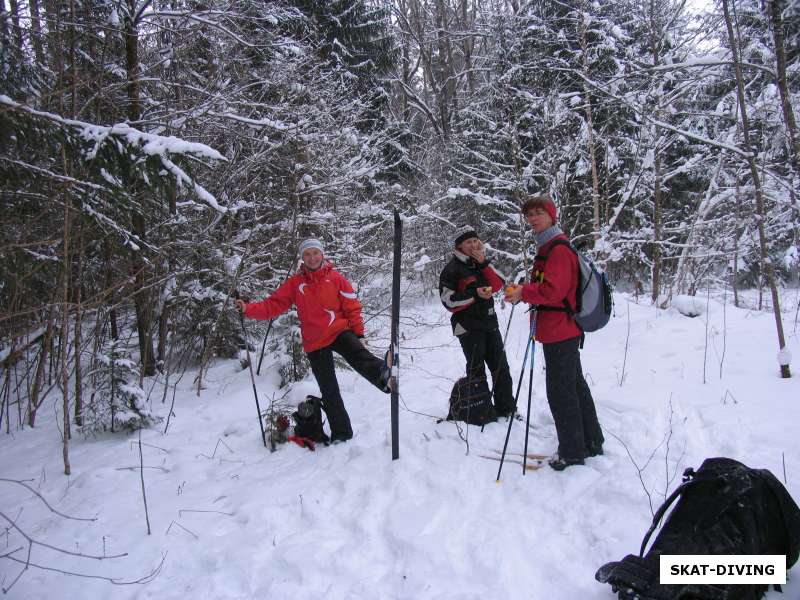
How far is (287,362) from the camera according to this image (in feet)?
21.0

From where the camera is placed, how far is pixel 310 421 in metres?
4.21

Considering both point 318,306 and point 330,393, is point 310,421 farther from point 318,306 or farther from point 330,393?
point 318,306

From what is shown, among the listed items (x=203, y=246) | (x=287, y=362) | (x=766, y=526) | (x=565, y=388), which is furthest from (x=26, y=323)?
(x=766, y=526)

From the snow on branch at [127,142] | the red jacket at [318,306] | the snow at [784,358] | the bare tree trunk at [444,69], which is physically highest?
the bare tree trunk at [444,69]

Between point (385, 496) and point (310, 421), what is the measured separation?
124cm

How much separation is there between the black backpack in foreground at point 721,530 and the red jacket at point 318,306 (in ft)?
8.95

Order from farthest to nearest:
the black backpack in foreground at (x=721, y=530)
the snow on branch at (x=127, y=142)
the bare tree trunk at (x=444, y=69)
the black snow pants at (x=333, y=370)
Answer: the bare tree trunk at (x=444, y=69), the black snow pants at (x=333, y=370), the snow on branch at (x=127, y=142), the black backpack in foreground at (x=721, y=530)

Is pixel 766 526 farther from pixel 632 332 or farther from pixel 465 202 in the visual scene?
pixel 465 202

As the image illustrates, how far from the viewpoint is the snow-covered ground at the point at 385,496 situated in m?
2.52

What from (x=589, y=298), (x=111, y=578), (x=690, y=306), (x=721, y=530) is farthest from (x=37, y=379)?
(x=690, y=306)

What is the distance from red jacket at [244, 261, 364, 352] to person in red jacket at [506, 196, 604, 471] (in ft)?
5.14

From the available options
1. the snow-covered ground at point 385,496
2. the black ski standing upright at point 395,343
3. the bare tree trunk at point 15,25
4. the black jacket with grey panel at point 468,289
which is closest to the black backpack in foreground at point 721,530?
the snow-covered ground at point 385,496

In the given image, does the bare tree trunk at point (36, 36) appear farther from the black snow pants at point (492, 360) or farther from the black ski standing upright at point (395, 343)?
the black snow pants at point (492, 360)

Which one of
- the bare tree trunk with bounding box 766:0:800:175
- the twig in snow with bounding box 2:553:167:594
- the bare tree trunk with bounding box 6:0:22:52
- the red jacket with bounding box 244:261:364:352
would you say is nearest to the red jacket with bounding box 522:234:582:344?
the red jacket with bounding box 244:261:364:352
